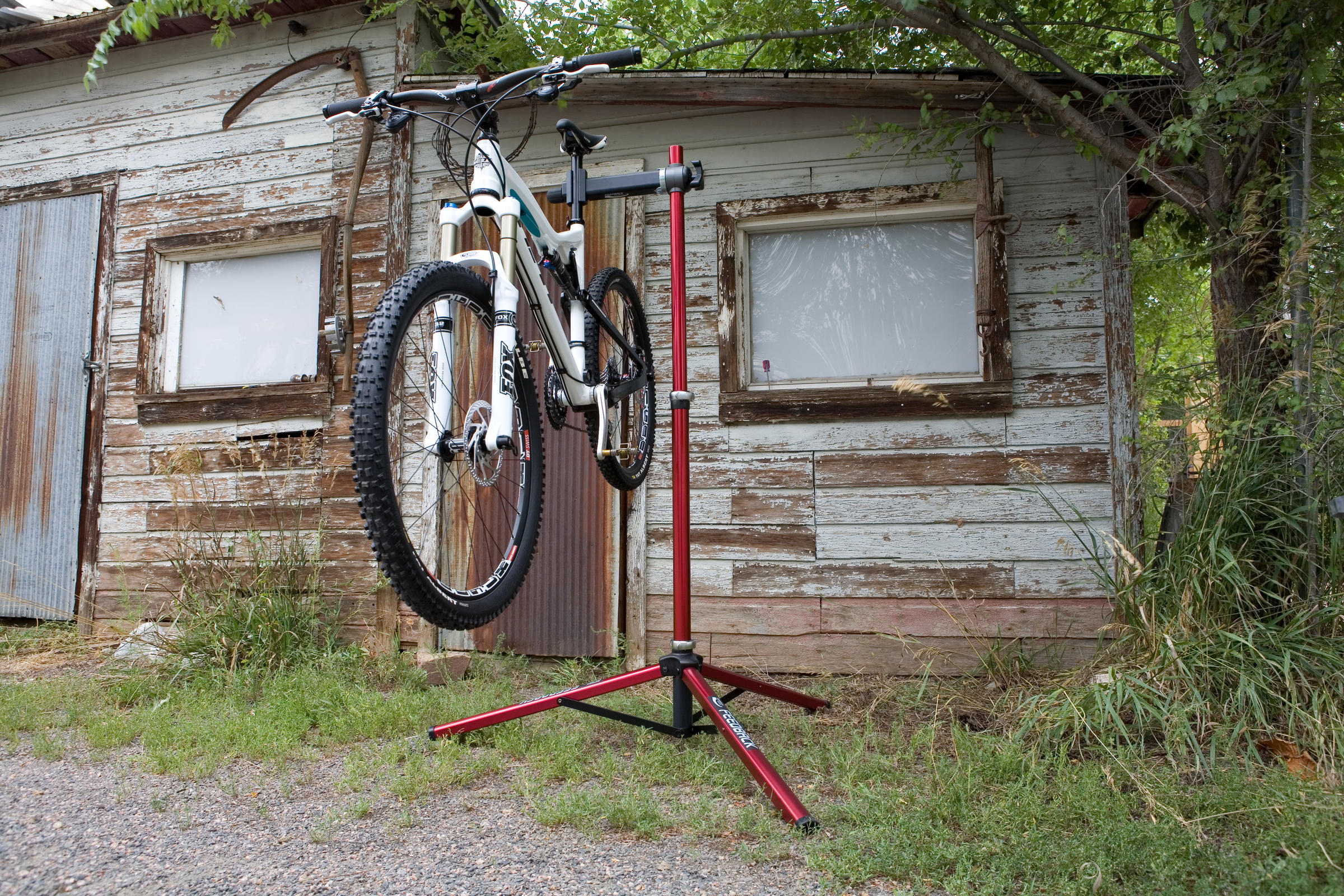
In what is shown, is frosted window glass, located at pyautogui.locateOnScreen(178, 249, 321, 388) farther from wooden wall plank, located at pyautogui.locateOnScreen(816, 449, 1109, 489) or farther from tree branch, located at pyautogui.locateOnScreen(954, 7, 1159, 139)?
tree branch, located at pyautogui.locateOnScreen(954, 7, 1159, 139)

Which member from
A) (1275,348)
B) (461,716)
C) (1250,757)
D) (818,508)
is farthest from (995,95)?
(461,716)

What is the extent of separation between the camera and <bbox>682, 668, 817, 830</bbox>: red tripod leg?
6.96 ft

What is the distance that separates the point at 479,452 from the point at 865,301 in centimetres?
263

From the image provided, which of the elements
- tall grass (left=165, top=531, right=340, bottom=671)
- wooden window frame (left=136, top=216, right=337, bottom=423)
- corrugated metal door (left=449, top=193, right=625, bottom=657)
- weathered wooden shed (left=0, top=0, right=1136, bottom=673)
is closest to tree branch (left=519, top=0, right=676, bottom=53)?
weathered wooden shed (left=0, top=0, right=1136, bottom=673)

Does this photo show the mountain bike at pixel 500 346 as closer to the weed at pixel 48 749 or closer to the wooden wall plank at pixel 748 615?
the wooden wall plank at pixel 748 615

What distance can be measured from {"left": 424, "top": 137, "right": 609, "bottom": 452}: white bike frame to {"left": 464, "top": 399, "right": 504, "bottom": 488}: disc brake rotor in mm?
24

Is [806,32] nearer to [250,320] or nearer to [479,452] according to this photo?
[479,452]

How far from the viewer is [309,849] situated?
2.10 m

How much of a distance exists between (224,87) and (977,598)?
4824 mm

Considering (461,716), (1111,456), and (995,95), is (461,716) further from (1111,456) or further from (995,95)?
(995,95)

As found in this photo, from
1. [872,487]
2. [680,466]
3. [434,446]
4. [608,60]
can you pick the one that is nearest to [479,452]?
[434,446]

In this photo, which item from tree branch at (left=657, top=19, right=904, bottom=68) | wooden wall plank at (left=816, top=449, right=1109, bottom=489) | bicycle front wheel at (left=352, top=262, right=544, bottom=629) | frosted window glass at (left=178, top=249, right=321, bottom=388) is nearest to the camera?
bicycle front wheel at (left=352, top=262, right=544, bottom=629)

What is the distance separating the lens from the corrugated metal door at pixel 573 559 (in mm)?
4125

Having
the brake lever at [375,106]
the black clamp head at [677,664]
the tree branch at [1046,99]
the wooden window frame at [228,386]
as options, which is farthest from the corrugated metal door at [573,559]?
the brake lever at [375,106]
